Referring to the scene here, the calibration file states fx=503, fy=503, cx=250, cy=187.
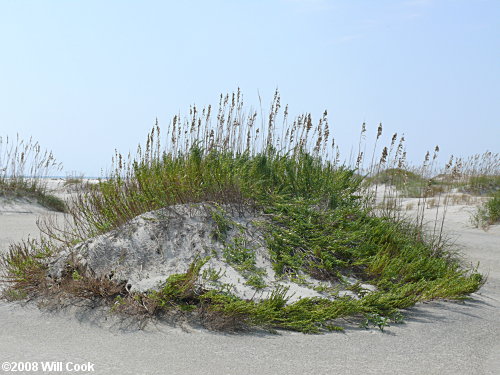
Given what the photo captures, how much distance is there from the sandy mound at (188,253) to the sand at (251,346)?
436 mm

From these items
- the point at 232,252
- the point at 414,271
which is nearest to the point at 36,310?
the point at 232,252

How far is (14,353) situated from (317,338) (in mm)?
1872

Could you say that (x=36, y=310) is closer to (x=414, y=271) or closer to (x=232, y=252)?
(x=232, y=252)

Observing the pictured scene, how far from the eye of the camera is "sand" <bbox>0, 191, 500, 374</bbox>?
2.88m

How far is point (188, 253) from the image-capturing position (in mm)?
4160

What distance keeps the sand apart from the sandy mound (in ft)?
1.43

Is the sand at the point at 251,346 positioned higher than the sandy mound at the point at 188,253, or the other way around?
the sandy mound at the point at 188,253

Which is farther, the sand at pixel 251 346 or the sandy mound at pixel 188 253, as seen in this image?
the sandy mound at pixel 188 253

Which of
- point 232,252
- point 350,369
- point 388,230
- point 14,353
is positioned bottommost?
point 14,353

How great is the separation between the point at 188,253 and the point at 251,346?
121cm

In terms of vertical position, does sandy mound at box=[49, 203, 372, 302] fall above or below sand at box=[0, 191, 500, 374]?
above

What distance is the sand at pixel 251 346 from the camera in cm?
288

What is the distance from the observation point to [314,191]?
17.0ft

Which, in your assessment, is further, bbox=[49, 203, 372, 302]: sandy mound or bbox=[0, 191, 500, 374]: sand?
bbox=[49, 203, 372, 302]: sandy mound
